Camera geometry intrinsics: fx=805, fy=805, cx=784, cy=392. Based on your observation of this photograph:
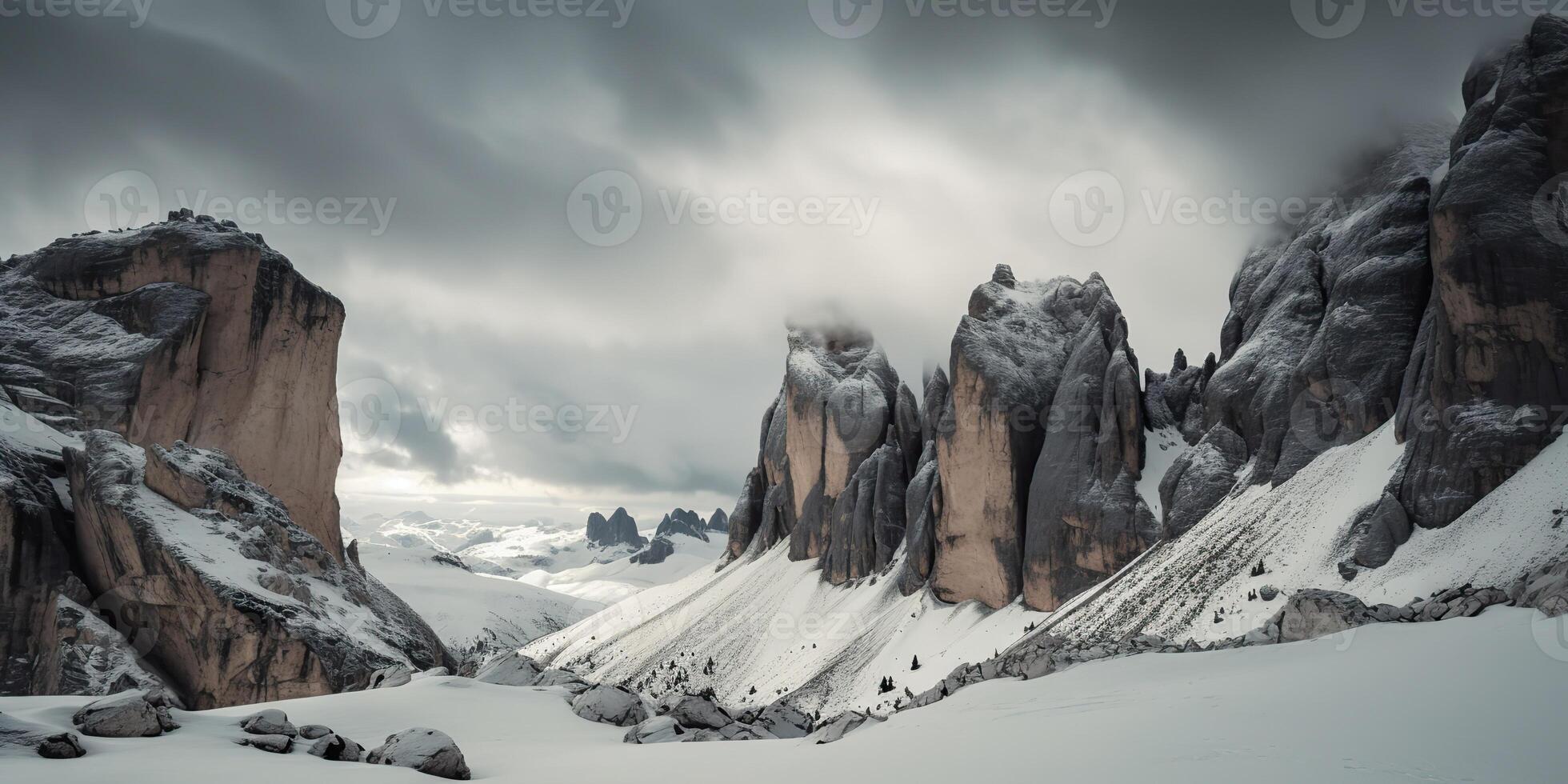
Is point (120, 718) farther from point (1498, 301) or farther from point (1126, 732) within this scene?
point (1498, 301)

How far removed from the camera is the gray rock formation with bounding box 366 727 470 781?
37.1 feet

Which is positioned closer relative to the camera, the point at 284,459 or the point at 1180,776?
the point at 1180,776

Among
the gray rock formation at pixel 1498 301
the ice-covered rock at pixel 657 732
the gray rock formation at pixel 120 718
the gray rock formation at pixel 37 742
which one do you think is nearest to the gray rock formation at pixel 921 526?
the gray rock formation at pixel 1498 301

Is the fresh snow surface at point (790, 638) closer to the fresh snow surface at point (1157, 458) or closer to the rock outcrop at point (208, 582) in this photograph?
the fresh snow surface at point (1157, 458)

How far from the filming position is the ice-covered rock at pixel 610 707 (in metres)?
17.4

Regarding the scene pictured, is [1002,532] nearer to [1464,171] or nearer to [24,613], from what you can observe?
[1464,171]

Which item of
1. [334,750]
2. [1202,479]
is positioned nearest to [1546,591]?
[334,750]

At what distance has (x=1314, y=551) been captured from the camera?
30797 millimetres

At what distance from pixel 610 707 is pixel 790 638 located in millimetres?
52576

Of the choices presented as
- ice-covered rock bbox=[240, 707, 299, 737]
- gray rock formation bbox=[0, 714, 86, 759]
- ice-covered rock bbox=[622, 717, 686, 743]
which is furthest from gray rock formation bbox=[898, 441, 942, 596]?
gray rock formation bbox=[0, 714, 86, 759]

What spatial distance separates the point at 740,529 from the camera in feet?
362

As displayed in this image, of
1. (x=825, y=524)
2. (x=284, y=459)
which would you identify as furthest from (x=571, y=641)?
(x=284, y=459)

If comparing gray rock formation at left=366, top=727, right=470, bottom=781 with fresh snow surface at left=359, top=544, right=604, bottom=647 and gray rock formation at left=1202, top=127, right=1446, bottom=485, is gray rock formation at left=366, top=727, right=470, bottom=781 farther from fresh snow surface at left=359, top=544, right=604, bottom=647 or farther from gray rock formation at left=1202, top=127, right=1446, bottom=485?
fresh snow surface at left=359, top=544, right=604, bottom=647

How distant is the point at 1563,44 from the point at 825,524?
65156 mm
